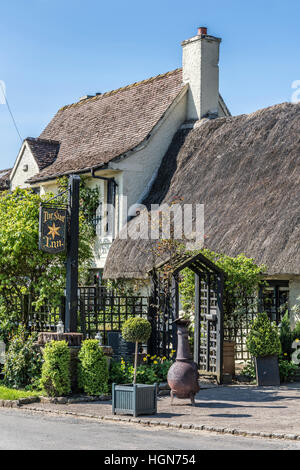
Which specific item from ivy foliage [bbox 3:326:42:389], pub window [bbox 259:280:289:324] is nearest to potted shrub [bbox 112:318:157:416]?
ivy foliage [bbox 3:326:42:389]

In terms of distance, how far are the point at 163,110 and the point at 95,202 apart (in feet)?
13.5

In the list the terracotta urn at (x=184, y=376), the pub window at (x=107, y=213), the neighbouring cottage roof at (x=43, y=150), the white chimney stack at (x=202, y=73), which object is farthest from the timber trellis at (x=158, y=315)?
the neighbouring cottage roof at (x=43, y=150)

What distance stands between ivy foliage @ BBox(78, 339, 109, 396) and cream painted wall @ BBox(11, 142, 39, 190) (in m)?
14.9

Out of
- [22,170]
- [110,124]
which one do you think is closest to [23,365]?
[110,124]

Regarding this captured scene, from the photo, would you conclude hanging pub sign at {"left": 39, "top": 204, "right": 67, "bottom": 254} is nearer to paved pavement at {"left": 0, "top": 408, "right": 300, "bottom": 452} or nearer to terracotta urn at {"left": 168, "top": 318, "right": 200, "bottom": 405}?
terracotta urn at {"left": 168, "top": 318, "right": 200, "bottom": 405}

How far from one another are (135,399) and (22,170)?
1850cm

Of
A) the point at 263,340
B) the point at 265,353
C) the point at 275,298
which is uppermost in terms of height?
the point at 275,298

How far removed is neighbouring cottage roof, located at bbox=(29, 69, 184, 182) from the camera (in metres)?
24.7

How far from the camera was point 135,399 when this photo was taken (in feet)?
37.5

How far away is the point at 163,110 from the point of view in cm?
2495

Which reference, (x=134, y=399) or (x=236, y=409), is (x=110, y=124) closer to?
(x=236, y=409)

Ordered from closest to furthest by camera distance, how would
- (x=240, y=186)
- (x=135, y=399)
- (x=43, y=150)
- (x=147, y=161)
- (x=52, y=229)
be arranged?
1. (x=135, y=399)
2. (x=52, y=229)
3. (x=240, y=186)
4. (x=147, y=161)
5. (x=43, y=150)
